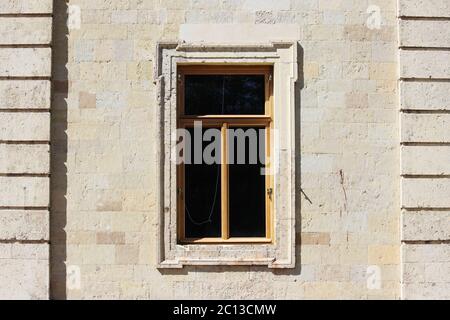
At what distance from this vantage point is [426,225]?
7.00m

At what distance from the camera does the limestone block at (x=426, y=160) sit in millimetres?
7027

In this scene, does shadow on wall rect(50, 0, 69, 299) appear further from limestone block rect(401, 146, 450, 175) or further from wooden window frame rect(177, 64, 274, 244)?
limestone block rect(401, 146, 450, 175)

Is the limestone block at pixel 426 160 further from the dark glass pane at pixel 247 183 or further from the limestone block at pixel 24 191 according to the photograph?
the limestone block at pixel 24 191

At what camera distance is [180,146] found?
723 centimetres

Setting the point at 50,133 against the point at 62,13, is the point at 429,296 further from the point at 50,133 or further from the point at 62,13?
the point at 62,13

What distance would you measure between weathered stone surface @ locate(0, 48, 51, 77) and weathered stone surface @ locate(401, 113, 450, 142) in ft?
13.3

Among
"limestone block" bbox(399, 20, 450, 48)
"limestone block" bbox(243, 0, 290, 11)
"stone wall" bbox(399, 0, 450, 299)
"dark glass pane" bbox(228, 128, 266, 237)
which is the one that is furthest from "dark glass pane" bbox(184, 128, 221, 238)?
"limestone block" bbox(399, 20, 450, 48)

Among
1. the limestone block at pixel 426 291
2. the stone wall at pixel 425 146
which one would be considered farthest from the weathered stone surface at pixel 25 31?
the limestone block at pixel 426 291

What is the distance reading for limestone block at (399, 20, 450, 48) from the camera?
7129 millimetres

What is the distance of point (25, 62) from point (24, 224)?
71.1 inches

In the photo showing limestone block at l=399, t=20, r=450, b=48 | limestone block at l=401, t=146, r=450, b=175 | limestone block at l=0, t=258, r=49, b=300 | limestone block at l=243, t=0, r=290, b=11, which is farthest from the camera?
limestone block at l=243, t=0, r=290, b=11

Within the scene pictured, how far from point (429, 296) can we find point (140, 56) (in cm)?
420

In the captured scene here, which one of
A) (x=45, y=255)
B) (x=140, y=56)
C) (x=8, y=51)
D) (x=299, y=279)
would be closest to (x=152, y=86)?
(x=140, y=56)

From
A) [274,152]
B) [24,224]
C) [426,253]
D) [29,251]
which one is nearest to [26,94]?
[24,224]
